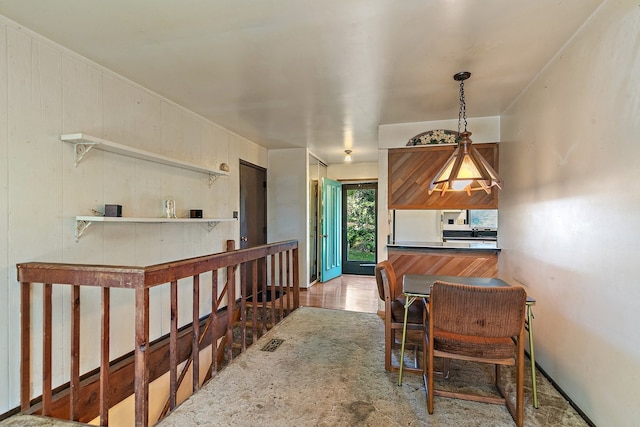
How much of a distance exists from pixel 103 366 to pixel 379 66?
2728 mm

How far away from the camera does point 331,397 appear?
6.71ft

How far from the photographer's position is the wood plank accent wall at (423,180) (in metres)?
3.67

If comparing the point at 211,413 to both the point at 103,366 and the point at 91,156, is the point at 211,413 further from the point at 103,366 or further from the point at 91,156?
the point at 91,156

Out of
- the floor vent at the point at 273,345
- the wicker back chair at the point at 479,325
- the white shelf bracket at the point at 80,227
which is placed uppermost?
the white shelf bracket at the point at 80,227

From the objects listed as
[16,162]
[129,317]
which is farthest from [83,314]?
[16,162]

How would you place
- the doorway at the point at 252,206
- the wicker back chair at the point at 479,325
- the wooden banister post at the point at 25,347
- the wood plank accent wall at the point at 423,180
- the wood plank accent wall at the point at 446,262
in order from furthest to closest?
the doorway at the point at 252,206 < the wood plank accent wall at the point at 423,180 < the wood plank accent wall at the point at 446,262 < the wooden banister post at the point at 25,347 < the wicker back chair at the point at 479,325

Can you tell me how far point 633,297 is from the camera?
1.47 m

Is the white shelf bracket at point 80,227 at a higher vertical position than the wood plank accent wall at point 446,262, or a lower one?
higher

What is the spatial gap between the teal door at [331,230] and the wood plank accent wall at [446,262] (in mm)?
2213

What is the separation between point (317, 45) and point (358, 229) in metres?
5.11

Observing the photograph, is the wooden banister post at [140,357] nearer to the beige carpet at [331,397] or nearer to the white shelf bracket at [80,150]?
the beige carpet at [331,397]

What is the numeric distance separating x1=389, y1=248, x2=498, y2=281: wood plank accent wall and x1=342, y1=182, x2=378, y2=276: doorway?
2.96 metres

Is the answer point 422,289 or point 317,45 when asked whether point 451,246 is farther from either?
point 317,45

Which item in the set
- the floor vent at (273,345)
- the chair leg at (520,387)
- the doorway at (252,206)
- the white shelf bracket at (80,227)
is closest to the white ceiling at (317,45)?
the white shelf bracket at (80,227)
